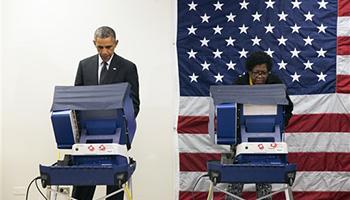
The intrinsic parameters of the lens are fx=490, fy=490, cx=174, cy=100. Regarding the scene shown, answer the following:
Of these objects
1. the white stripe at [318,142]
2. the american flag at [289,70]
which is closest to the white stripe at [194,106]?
the american flag at [289,70]

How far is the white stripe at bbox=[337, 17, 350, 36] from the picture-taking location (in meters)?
4.05

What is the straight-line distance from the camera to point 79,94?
2738 mm

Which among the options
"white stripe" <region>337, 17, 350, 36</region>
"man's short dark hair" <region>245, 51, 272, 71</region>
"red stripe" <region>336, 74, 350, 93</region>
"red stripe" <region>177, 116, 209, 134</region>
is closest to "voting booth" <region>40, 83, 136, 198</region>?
"man's short dark hair" <region>245, 51, 272, 71</region>

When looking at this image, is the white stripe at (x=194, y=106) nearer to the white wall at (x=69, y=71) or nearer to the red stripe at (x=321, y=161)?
the white wall at (x=69, y=71)

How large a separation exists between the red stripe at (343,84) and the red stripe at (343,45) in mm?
198

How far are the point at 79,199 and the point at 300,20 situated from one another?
230 cm

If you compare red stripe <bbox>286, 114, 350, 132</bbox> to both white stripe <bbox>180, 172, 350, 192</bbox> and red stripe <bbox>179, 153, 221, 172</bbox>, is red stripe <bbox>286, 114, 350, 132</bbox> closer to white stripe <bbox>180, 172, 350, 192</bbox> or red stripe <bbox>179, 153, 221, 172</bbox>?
white stripe <bbox>180, 172, 350, 192</bbox>

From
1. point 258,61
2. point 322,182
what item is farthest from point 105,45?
point 322,182

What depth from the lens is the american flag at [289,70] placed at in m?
4.04

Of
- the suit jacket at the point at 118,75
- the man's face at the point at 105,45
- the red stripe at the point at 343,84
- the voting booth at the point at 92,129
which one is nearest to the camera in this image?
the voting booth at the point at 92,129

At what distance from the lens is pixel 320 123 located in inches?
159

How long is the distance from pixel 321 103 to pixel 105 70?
1.84m

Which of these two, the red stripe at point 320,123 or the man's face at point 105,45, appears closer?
the man's face at point 105,45

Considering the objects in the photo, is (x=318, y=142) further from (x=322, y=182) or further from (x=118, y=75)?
(x=118, y=75)
